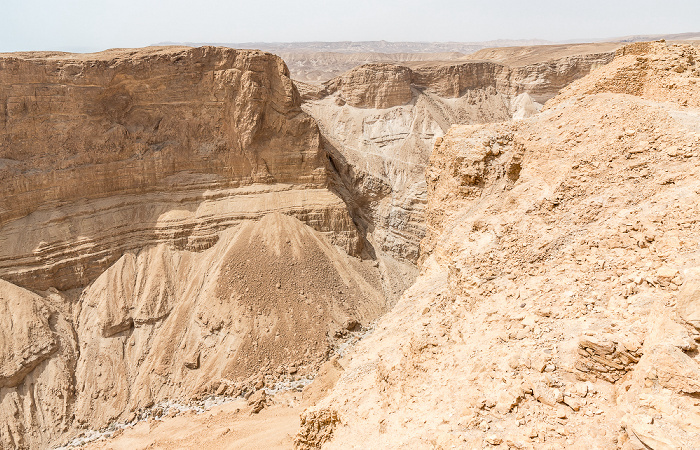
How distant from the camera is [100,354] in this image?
20562 millimetres

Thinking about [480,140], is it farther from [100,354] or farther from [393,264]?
[100,354]

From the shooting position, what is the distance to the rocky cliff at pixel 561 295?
4574mm

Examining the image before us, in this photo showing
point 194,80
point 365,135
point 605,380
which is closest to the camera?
point 605,380

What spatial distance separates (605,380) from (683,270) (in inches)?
69.7

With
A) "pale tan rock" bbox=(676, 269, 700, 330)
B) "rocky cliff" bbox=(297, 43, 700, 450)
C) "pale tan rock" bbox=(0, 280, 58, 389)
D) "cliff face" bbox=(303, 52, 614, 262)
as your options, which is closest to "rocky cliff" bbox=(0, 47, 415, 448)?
"pale tan rock" bbox=(0, 280, 58, 389)

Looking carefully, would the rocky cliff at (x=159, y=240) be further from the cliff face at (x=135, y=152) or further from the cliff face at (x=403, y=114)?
the cliff face at (x=403, y=114)

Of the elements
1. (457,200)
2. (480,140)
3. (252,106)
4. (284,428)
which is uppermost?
(252,106)

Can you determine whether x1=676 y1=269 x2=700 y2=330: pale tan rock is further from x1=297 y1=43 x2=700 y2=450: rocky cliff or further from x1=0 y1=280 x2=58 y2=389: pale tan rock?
x1=0 y1=280 x2=58 y2=389: pale tan rock

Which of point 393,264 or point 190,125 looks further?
point 393,264

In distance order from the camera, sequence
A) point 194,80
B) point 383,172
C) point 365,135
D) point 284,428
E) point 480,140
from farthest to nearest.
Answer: point 365,135
point 383,172
point 194,80
point 284,428
point 480,140

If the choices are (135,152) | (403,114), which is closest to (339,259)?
(135,152)

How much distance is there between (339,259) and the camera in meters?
26.6

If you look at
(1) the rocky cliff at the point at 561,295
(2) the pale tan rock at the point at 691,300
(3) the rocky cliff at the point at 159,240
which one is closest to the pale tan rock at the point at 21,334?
(3) the rocky cliff at the point at 159,240

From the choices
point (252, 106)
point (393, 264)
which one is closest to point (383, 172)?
point (393, 264)
